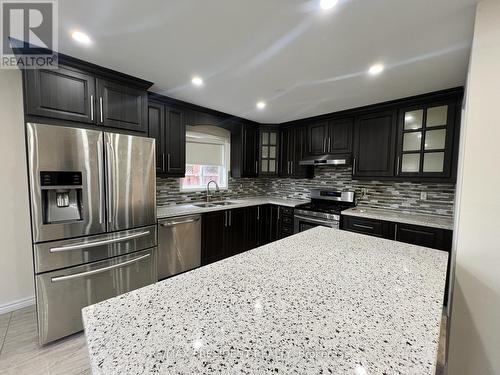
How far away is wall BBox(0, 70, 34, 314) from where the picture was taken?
2.08 metres

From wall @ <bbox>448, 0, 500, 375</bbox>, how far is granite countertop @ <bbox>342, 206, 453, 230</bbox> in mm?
1183

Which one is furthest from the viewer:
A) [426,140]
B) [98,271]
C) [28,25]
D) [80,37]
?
[426,140]

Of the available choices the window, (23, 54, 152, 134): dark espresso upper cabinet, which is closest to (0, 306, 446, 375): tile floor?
(23, 54, 152, 134): dark espresso upper cabinet

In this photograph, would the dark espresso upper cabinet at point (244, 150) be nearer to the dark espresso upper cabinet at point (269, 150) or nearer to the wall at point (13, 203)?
the dark espresso upper cabinet at point (269, 150)

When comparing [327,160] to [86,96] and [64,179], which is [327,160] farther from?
[64,179]

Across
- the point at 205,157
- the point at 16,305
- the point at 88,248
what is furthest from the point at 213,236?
the point at 16,305

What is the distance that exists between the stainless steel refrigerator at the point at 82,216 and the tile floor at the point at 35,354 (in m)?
0.10

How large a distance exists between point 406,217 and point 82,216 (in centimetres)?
349

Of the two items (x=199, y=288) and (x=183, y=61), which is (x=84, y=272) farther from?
(x=183, y=61)

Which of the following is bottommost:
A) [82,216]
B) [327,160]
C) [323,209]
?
[323,209]

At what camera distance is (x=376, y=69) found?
1.93 metres

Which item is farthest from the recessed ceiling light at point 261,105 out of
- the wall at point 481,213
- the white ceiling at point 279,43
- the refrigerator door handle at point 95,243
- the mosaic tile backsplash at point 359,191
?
the refrigerator door handle at point 95,243

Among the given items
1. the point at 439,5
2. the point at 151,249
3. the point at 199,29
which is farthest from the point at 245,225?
the point at 439,5

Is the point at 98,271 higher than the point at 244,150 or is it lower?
lower
